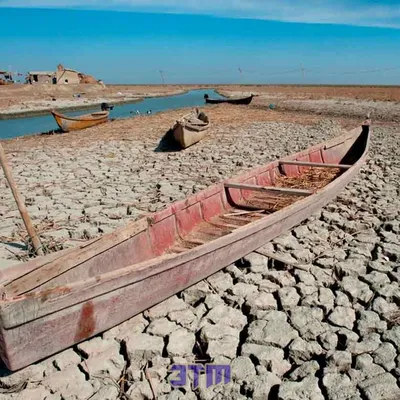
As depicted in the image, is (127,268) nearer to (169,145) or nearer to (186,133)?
(186,133)

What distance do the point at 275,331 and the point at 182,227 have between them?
6.66 ft

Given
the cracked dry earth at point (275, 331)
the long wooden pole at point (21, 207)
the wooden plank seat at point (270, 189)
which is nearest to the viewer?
the cracked dry earth at point (275, 331)

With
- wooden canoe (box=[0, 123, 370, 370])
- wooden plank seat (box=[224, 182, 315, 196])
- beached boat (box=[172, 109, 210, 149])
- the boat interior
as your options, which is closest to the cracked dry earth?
wooden canoe (box=[0, 123, 370, 370])

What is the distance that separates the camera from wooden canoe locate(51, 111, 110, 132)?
53.7ft

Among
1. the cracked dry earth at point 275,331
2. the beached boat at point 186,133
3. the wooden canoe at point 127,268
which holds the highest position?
the beached boat at point 186,133

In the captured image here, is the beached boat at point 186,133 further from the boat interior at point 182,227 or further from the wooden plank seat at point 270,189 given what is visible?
the wooden plank seat at point 270,189

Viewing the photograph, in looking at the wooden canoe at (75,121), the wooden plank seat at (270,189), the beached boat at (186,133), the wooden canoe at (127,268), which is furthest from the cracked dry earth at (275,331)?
the wooden canoe at (75,121)

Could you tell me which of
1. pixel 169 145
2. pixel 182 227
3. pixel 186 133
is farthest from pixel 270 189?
pixel 169 145

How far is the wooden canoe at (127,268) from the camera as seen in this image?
2.72 m

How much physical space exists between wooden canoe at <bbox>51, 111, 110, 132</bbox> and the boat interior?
459 inches

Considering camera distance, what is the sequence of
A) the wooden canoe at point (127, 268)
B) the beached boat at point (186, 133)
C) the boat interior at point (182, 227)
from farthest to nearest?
the beached boat at point (186, 133), the boat interior at point (182, 227), the wooden canoe at point (127, 268)

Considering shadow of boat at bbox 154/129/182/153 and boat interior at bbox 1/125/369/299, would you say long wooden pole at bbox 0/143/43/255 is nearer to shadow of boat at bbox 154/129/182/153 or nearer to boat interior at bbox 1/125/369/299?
boat interior at bbox 1/125/369/299

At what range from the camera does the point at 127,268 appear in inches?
125

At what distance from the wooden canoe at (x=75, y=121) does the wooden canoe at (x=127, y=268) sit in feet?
40.8
